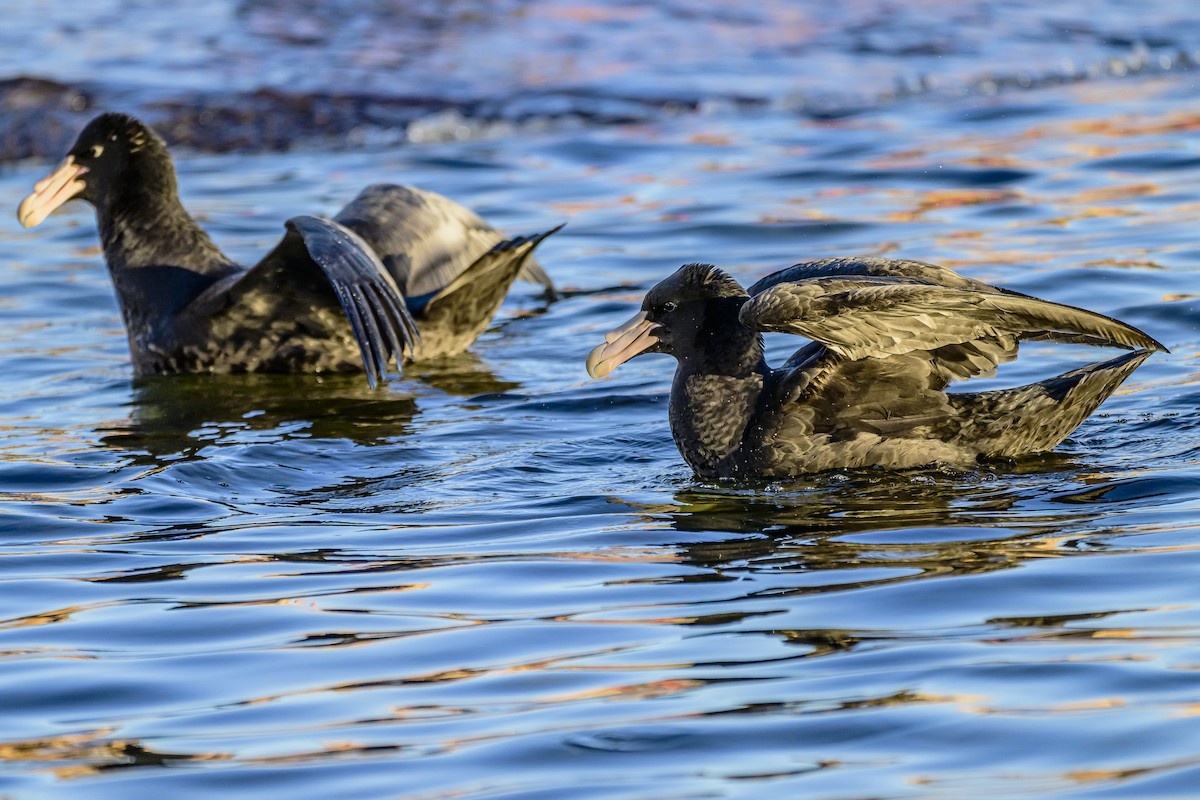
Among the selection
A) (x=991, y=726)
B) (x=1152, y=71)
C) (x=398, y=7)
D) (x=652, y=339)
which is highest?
(x=398, y=7)

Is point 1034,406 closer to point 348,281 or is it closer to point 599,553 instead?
point 599,553

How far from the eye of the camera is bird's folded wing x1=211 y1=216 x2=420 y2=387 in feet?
27.0

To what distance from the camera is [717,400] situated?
271 inches

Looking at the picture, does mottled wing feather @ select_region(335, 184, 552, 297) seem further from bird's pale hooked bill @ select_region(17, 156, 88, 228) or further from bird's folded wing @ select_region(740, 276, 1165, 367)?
bird's folded wing @ select_region(740, 276, 1165, 367)

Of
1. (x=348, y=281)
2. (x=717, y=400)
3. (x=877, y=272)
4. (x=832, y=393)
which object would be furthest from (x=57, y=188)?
(x=877, y=272)

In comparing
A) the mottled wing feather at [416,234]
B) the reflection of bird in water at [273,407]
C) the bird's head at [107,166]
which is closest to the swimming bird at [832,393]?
the reflection of bird in water at [273,407]

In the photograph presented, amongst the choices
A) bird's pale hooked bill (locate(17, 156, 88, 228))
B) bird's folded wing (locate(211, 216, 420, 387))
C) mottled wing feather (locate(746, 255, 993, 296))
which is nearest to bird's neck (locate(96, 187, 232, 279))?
bird's pale hooked bill (locate(17, 156, 88, 228))

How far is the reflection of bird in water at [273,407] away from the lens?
798 cm

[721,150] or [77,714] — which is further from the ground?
[721,150]

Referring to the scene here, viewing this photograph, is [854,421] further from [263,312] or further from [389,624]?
[263,312]

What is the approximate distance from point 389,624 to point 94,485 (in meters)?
2.38

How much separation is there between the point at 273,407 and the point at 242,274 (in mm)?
919

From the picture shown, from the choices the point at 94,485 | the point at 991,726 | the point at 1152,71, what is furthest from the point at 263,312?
the point at 1152,71

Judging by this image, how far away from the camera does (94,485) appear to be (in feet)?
23.2
